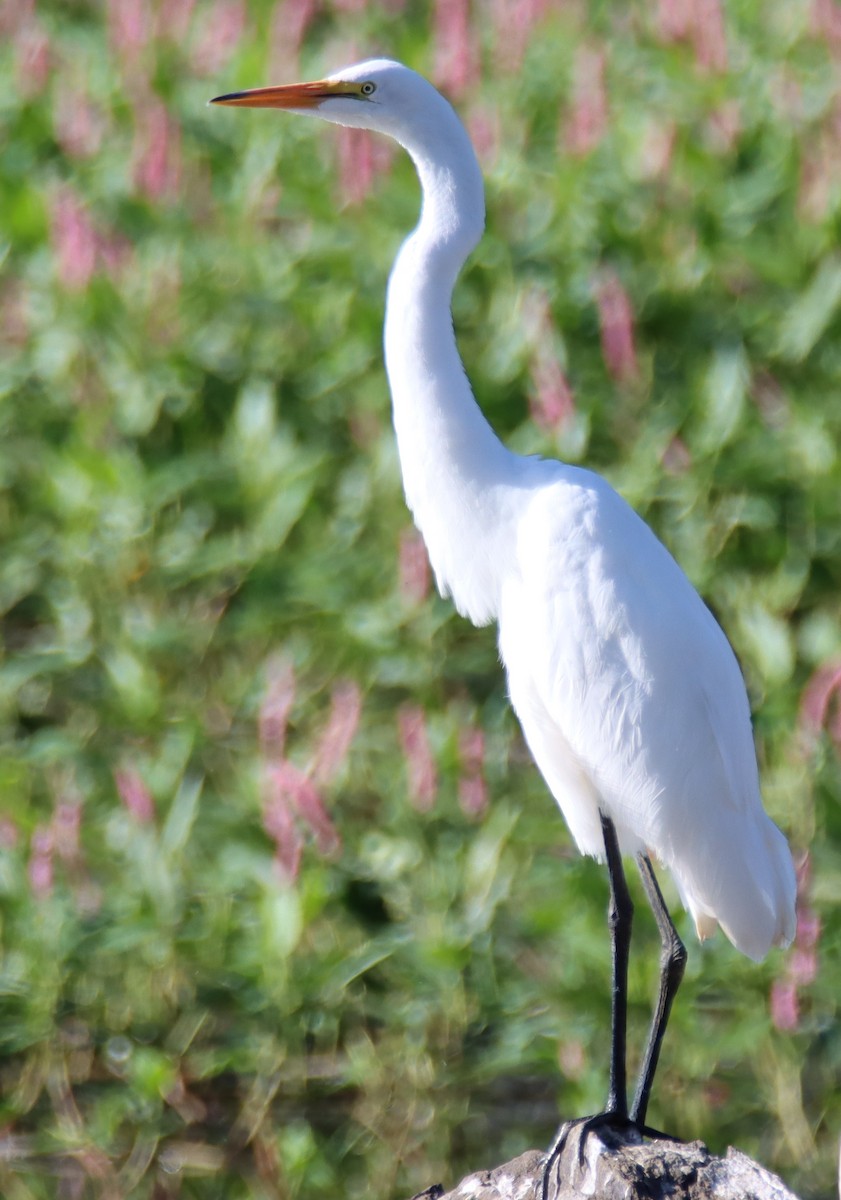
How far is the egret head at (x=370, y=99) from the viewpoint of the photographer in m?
2.00

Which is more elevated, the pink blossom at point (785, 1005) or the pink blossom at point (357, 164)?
the pink blossom at point (357, 164)

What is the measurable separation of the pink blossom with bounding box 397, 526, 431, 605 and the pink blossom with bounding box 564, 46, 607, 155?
1.11 meters

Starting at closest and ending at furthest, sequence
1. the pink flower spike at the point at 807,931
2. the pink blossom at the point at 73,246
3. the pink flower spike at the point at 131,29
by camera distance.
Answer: the pink flower spike at the point at 807,931
the pink blossom at the point at 73,246
the pink flower spike at the point at 131,29

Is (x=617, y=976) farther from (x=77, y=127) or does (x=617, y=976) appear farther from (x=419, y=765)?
(x=77, y=127)

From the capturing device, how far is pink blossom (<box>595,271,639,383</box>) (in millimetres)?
3256

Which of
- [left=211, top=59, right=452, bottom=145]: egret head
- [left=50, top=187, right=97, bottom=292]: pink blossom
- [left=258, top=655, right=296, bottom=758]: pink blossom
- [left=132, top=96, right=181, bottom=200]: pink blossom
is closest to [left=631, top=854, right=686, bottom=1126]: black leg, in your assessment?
[left=258, top=655, right=296, bottom=758]: pink blossom

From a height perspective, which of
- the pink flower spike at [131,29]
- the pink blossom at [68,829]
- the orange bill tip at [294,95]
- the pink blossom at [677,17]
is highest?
the orange bill tip at [294,95]

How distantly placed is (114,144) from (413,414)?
285cm

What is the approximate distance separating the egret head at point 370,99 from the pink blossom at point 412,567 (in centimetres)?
110

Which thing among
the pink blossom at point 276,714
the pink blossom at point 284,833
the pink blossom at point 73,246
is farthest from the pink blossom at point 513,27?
the pink blossom at point 284,833

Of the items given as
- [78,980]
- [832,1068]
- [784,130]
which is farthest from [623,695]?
[784,130]

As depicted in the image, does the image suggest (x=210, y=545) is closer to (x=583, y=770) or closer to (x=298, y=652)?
(x=298, y=652)

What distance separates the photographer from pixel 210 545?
11.6ft

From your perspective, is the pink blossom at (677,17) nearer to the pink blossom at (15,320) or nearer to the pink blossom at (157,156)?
the pink blossom at (157,156)
